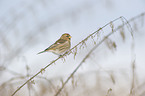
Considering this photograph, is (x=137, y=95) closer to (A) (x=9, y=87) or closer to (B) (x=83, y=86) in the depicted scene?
(B) (x=83, y=86)

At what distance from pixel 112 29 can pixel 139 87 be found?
1.45 ft

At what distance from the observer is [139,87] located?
0.87 m

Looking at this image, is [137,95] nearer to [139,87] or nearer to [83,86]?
[139,87]

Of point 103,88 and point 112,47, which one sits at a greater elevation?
point 112,47

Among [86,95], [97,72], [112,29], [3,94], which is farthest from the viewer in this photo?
[97,72]

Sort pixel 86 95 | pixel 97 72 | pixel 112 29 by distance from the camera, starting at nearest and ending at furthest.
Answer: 1. pixel 112 29
2. pixel 86 95
3. pixel 97 72

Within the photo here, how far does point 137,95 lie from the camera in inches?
31.2

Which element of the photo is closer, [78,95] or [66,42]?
[66,42]

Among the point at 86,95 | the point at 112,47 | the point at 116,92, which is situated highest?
the point at 112,47

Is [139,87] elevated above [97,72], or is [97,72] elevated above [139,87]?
[97,72]

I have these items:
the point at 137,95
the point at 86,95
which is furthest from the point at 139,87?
the point at 86,95

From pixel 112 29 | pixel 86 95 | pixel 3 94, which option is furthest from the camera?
pixel 86 95

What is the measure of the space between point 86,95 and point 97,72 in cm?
19

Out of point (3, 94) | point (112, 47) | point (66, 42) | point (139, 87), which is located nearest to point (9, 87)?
point (3, 94)
